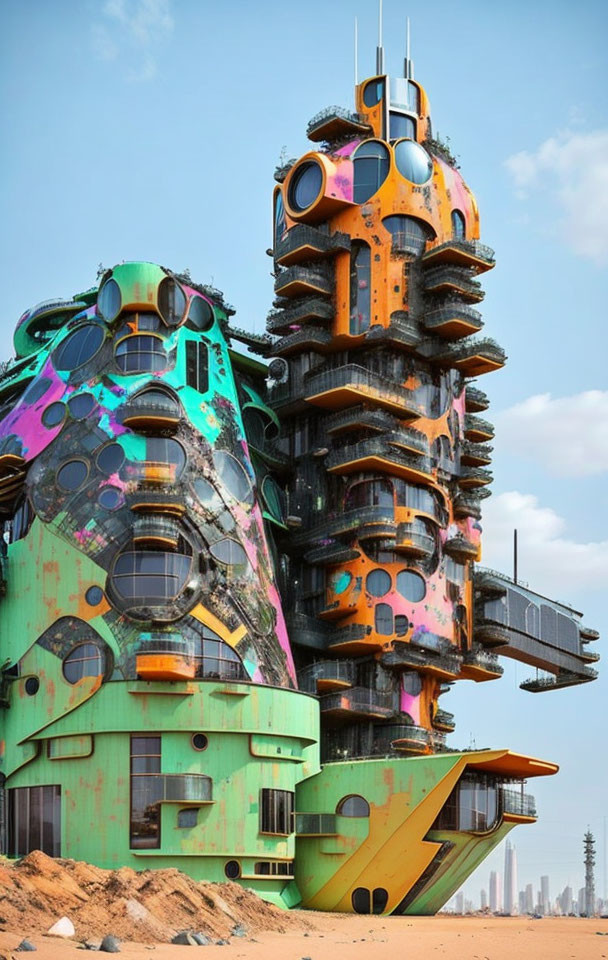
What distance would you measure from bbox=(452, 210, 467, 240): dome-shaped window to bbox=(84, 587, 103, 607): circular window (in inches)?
1176

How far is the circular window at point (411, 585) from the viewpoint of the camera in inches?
3322

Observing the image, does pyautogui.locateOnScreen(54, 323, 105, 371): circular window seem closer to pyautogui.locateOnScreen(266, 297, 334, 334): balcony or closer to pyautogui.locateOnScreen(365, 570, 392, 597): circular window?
pyautogui.locateOnScreen(266, 297, 334, 334): balcony

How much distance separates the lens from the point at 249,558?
7906 centimetres

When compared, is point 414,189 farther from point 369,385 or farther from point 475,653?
point 475,653

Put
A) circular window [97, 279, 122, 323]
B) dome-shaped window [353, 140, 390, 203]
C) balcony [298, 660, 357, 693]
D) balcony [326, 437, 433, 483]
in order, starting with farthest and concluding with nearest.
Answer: dome-shaped window [353, 140, 390, 203] → balcony [326, 437, 433, 483] → balcony [298, 660, 357, 693] → circular window [97, 279, 122, 323]

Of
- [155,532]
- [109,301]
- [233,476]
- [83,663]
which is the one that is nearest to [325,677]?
[233,476]

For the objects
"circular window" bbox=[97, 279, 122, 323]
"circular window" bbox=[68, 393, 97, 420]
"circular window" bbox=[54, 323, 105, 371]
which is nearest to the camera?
"circular window" bbox=[68, 393, 97, 420]

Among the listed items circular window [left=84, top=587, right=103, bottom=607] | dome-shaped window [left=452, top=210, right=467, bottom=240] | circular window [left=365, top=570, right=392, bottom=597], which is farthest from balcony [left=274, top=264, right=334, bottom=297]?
circular window [left=84, top=587, right=103, bottom=607]

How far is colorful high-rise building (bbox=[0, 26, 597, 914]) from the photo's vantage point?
72.2 m

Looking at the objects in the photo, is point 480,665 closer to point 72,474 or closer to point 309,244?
point 309,244

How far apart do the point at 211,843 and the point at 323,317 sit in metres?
30.2

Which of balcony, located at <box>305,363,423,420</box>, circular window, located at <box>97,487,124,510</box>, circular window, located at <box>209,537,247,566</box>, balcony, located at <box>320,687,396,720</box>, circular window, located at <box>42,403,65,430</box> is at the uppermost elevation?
balcony, located at <box>305,363,423,420</box>

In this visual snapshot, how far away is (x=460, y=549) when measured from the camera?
8825 cm

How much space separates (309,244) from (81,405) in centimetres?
1655
